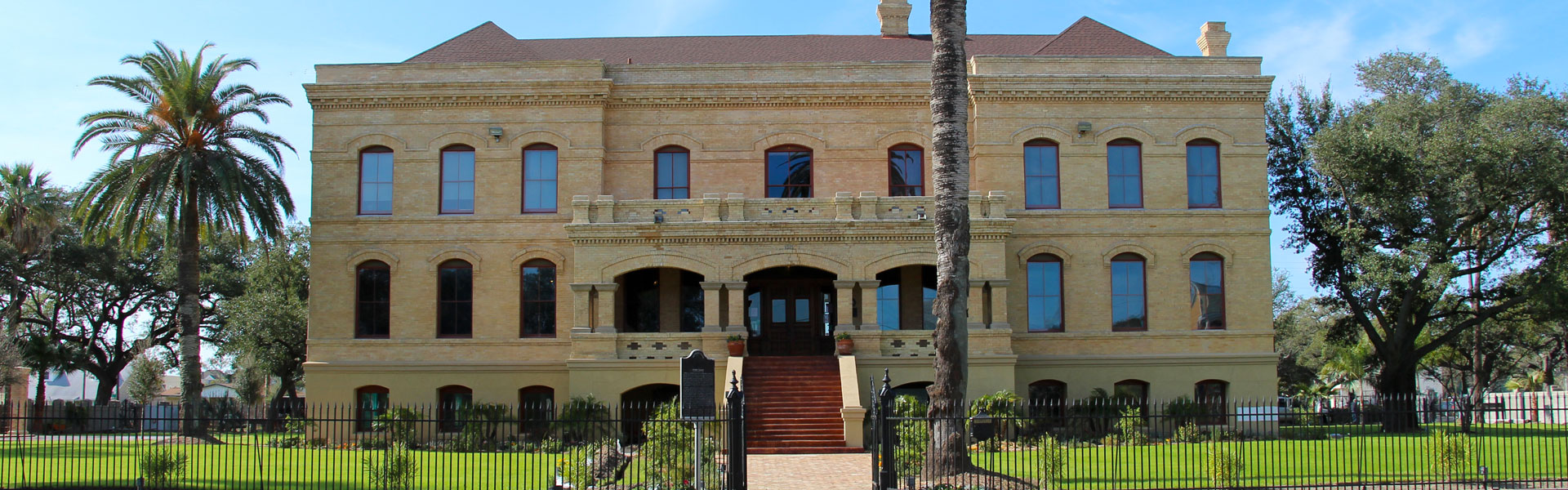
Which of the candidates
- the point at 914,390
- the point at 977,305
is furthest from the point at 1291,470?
the point at 914,390

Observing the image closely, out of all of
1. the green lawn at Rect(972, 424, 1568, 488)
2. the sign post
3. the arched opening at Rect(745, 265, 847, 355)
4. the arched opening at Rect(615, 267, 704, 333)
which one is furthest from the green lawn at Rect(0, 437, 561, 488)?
the arched opening at Rect(745, 265, 847, 355)

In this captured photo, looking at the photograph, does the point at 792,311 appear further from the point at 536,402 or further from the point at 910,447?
the point at 910,447

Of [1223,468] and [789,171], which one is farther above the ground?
[789,171]

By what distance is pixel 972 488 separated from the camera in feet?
53.2

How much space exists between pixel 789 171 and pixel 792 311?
3471 mm

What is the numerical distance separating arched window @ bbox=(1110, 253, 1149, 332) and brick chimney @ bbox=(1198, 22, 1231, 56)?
6253mm

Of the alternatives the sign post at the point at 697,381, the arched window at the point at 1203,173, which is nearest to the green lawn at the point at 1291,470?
the sign post at the point at 697,381

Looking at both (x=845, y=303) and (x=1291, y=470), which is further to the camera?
(x=845, y=303)

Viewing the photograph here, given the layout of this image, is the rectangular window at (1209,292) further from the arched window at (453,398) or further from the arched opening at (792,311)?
the arched window at (453,398)

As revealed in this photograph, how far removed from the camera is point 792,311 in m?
30.5

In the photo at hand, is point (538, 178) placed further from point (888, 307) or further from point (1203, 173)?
point (1203, 173)

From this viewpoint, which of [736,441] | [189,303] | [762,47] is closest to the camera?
[736,441]

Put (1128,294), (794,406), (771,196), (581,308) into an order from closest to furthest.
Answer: (794,406), (581,308), (1128,294), (771,196)

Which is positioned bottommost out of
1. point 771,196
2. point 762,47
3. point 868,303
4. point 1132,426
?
point 1132,426
